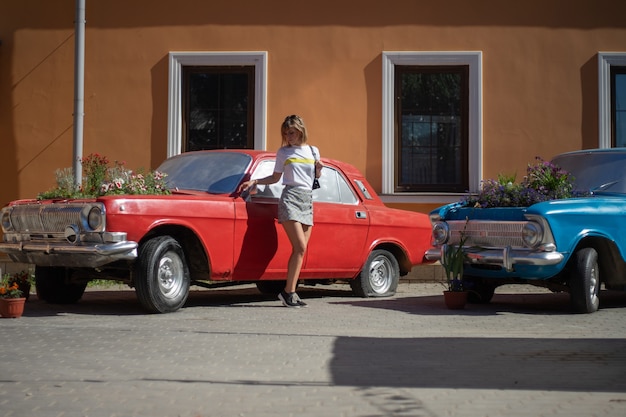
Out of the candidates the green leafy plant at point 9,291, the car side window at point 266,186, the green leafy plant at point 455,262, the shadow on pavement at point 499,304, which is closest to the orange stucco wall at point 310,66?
the shadow on pavement at point 499,304

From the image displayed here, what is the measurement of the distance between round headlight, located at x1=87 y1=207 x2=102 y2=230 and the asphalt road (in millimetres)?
822

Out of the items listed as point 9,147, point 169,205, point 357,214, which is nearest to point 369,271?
point 357,214

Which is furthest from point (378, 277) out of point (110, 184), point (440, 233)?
point (110, 184)

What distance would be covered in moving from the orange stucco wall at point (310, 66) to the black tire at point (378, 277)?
337 cm

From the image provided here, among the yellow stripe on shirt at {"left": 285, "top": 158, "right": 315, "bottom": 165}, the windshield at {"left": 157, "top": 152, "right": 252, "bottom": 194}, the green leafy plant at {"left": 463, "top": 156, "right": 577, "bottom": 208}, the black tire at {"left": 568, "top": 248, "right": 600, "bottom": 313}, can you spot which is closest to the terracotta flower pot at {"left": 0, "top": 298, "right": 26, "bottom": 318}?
the windshield at {"left": 157, "top": 152, "right": 252, "bottom": 194}

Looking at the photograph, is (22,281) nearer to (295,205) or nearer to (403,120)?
(295,205)

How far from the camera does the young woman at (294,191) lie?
9641mm

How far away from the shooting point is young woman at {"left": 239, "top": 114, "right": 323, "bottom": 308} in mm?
9641

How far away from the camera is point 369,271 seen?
1107cm

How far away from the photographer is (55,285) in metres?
9.89

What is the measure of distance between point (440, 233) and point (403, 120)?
200 inches

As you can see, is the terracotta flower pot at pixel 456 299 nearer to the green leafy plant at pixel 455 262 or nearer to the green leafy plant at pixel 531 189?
the green leafy plant at pixel 455 262

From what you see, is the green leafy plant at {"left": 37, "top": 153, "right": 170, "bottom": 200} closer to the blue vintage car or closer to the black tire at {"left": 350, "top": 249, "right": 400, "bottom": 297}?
the black tire at {"left": 350, "top": 249, "right": 400, "bottom": 297}

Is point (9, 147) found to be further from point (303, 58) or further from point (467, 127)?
point (467, 127)
